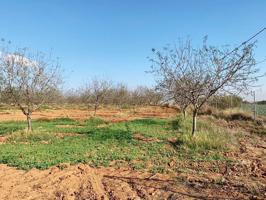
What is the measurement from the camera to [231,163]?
8523 mm

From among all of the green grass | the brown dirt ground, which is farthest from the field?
the brown dirt ground

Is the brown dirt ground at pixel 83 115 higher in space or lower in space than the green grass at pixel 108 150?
higher

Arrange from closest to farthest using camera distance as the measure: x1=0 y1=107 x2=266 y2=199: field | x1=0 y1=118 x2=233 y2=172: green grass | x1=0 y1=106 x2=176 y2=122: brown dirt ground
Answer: x1=0 y1=107 x2=266 y2=199: field
x1=0 y1=118 x2=233 y2=172: green grass
x1=0 y1=106 x2=176 y2=122: brown dirt ground

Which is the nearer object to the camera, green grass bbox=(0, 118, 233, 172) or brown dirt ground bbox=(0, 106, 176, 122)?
green grass bbox=(0, 118, 233, 172)

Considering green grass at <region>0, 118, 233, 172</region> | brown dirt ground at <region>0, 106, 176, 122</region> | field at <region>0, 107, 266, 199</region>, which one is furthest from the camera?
brown dirt ground at <region>0, 106, 176, 122</region>

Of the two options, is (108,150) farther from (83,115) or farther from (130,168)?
(83,115)

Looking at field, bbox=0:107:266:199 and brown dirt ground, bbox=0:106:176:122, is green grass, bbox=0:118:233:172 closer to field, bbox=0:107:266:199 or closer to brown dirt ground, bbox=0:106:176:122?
field, bbox=0:107:266:199

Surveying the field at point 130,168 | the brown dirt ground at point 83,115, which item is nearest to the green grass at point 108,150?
the field at point 130,168

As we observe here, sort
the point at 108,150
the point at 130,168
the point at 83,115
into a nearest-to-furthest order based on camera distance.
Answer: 1. the point at 130,168
2. the point at 108,150
3. the point at 83,115

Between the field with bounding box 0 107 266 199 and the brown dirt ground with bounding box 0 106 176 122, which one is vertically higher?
the brown dirt ground with bounding box 0 106 176 122

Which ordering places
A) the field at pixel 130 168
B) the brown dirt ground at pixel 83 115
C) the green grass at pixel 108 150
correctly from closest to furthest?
the field at pixel 130 168, the green grass at pixel 108 150, the brown dirt ground at pixel 83 115

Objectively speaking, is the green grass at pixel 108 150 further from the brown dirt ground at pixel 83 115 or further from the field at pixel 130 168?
the brown dirt ground at pixel 83 115

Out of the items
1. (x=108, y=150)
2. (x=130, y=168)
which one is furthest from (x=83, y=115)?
(x=130, y=168)

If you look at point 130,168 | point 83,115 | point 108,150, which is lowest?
point 130,168
